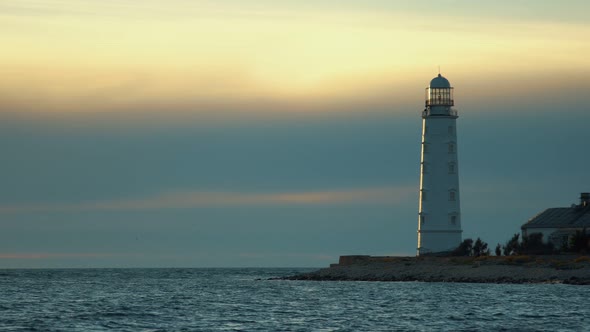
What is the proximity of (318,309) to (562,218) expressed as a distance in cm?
4293

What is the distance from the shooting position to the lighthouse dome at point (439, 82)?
9344 cm

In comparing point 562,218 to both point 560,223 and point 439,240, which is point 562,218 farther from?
point 439,240

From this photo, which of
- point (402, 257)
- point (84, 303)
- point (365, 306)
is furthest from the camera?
point (402, 257)

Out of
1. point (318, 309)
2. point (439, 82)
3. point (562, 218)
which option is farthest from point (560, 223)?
point (318, 309)

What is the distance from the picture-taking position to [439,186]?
295 feet

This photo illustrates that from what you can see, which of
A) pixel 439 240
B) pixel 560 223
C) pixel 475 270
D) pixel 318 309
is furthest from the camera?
pixel 560 223

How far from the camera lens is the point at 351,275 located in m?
95.1

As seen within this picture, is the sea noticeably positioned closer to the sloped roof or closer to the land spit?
the land spit

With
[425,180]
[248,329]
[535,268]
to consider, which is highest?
[425,180]

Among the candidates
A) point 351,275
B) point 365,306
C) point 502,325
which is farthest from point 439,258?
point 502,325

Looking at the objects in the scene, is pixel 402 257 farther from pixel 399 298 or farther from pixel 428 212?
pixel 399 298

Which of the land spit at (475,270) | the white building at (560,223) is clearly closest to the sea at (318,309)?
the land spit at (475,270)

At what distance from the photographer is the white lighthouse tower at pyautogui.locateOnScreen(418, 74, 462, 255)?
294ft

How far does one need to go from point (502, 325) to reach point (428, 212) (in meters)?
43.2
